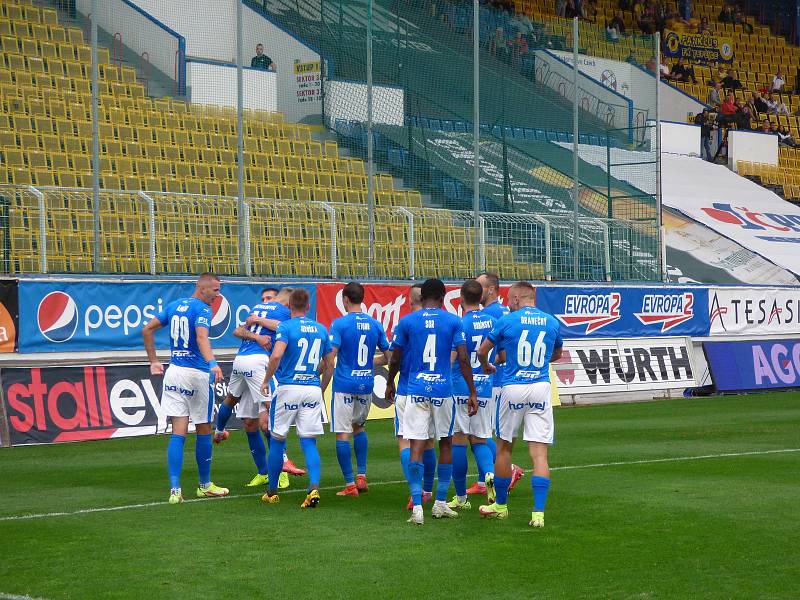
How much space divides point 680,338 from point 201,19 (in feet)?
41.9

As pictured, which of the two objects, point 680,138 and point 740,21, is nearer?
point 680,138

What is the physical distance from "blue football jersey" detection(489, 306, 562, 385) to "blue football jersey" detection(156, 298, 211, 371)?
10.4 feet

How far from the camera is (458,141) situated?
77.6ft

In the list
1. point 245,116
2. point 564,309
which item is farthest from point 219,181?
point 564,309

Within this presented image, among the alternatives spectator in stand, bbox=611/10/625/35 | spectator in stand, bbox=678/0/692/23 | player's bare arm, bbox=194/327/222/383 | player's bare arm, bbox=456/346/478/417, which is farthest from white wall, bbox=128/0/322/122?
spectator in stand, bbox=678/0/692/23

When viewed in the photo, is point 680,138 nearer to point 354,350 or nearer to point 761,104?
point 761,104

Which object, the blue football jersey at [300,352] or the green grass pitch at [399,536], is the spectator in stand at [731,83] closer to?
the green grass pitch at [399,536]

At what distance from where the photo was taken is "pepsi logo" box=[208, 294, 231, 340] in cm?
1947

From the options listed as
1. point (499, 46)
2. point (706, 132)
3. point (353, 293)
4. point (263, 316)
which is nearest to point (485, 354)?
point (353, 293)

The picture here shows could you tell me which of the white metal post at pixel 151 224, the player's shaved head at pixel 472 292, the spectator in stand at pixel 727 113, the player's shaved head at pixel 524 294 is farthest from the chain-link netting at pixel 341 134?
the spectator in stand at pixel 727 113

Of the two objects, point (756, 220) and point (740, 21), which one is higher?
point (740, 21)

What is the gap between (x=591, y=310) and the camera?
994 inches

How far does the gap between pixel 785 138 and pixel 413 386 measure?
36.2 m

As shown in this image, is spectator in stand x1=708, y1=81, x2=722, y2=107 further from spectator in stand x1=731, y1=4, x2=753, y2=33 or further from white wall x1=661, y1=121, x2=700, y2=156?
spectator in stand x1=731, y1=4, x2=753, y2=33
